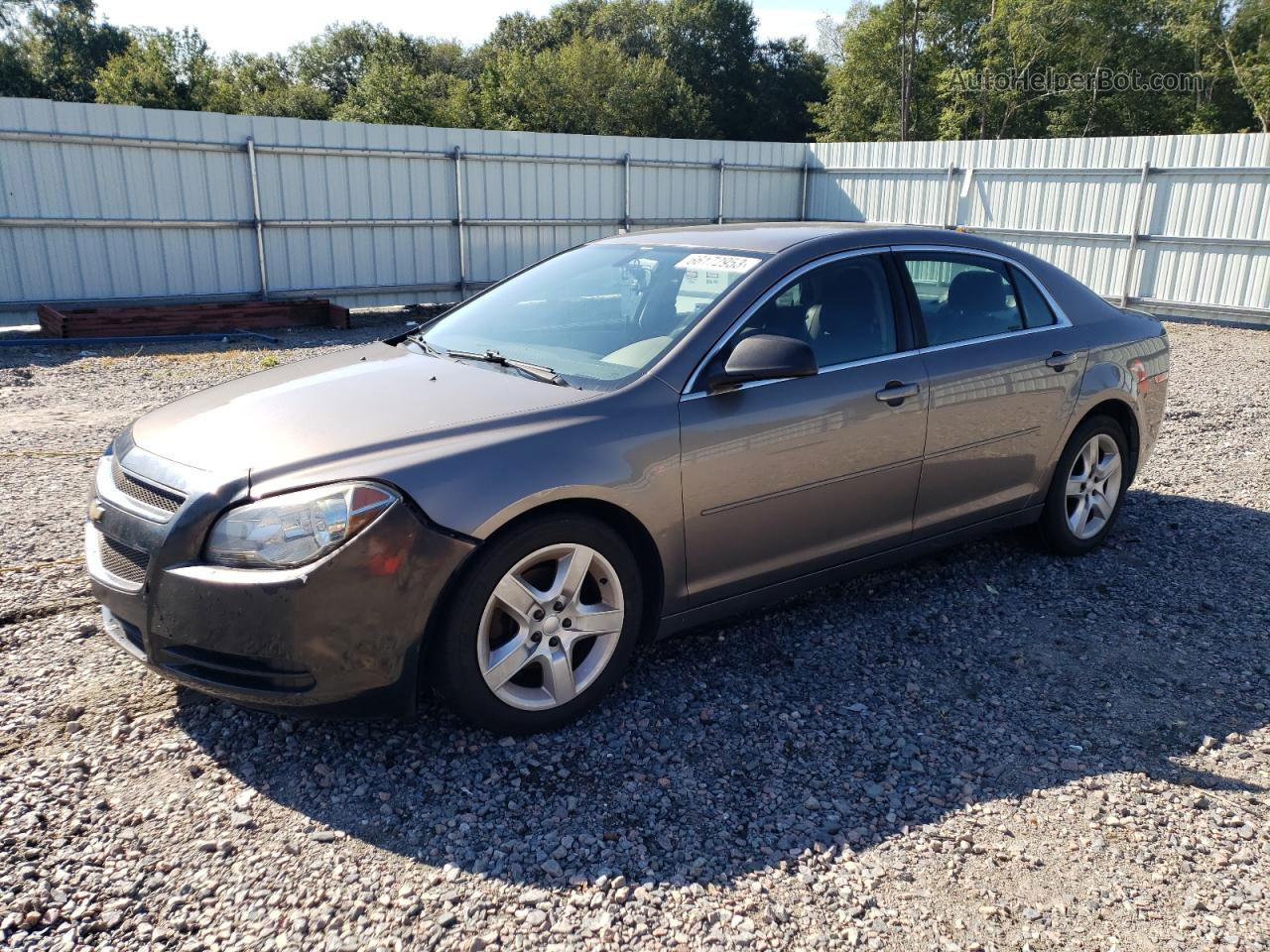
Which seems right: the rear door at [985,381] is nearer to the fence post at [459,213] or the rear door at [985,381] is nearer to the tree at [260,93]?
the fence post at [459,213]

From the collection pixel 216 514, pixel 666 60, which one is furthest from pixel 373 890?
pixel 666 60

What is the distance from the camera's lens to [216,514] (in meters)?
2.91

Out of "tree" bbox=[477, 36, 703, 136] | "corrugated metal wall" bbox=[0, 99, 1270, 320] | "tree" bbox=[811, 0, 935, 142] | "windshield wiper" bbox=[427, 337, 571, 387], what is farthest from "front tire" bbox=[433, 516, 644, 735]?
"tree" bbox=[811, 0, 935, 142]

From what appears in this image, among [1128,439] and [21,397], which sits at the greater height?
[1128,439]

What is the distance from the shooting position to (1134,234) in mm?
15695

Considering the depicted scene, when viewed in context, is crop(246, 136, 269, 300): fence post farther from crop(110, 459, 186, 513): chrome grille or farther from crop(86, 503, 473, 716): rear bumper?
crop(86, 503, 473, 716): rear bumper

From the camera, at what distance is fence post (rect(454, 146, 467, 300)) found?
15.6 m

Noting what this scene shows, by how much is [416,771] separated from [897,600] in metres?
2.44

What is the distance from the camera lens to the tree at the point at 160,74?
42281 mm

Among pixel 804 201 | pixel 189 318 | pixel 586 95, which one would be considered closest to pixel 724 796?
pixel 189 318

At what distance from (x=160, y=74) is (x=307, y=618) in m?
48.5

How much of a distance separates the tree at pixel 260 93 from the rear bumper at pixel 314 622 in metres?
42.4

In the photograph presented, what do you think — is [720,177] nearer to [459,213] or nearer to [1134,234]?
[459,213]

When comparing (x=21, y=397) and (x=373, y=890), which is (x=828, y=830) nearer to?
(x=373, y=890)
